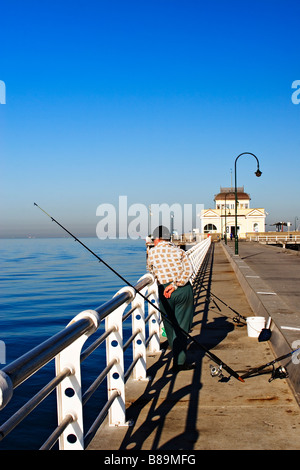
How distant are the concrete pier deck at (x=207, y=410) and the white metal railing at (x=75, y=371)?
0.92ft

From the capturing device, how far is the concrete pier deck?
392 centimetres

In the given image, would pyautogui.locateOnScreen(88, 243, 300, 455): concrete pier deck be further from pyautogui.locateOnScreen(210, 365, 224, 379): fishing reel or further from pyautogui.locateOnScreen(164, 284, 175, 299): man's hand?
pyautogui.locateOnScreen(164, 284, 175, 299): man's hand

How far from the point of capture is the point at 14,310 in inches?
904

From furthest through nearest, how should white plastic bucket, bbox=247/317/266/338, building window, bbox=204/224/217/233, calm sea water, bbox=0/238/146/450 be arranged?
building window, bbox=204/224/217/233, calm sea water, bbox=0/238/146/450, white plastic bucket, bbox=247/317/266/338

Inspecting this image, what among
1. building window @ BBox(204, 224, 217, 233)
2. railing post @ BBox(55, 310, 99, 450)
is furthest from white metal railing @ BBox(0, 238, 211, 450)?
building window @ BBox(204, 224, 217, 233)

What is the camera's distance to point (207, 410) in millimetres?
4703

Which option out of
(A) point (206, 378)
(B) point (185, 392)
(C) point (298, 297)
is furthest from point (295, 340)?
(C) point (298, 297)

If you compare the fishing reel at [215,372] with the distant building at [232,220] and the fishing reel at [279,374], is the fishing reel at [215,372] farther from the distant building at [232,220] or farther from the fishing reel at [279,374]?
the distant building at [232,220]

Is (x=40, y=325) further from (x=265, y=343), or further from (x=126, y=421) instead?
(x=126, y=421)

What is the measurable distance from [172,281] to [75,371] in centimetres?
329

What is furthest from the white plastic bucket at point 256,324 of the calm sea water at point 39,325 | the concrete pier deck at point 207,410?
the calm sea water at point 39,325

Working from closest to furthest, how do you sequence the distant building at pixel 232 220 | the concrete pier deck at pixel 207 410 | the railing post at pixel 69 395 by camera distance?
the railing post at pixel 69 395
the concrete pier deck at pixel 207 410
the distant building at pixel 232 220

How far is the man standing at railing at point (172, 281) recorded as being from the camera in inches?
250

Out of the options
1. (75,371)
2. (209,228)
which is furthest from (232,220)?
(75,371)
